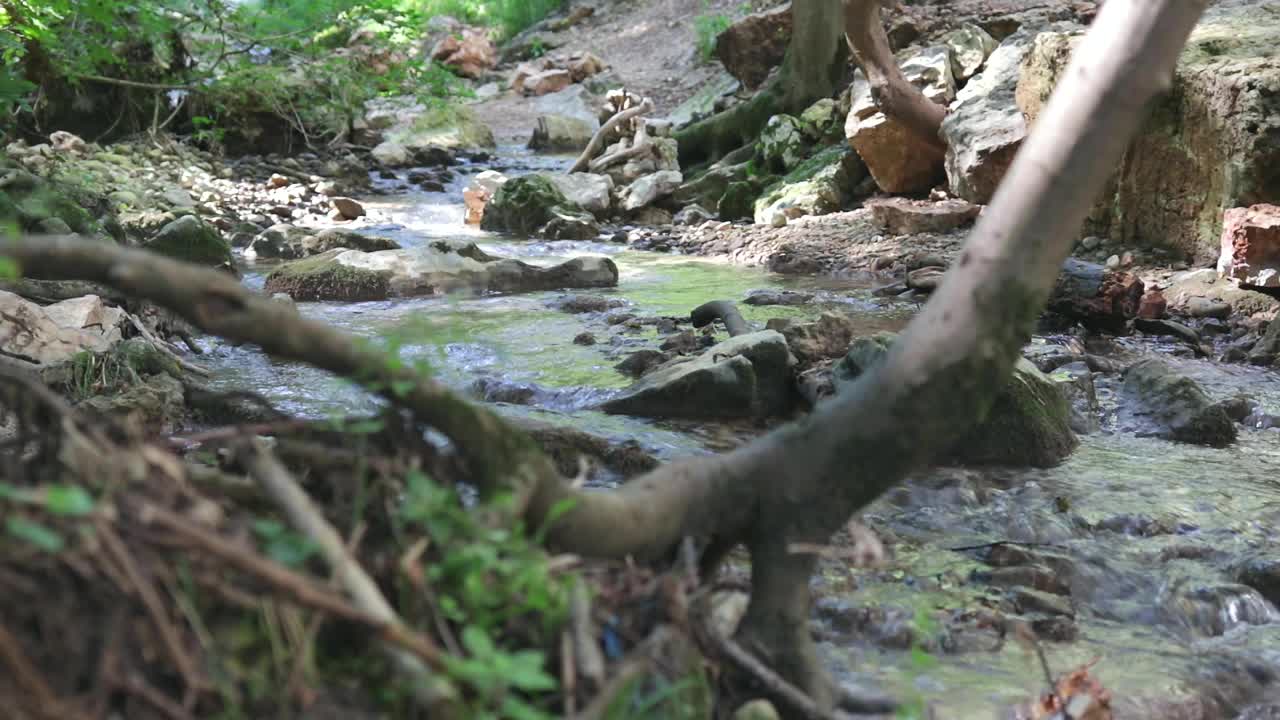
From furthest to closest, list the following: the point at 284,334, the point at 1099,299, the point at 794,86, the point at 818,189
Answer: the point at 794,86 < the point at 818,189 < the point at 1099,299 < the point at 284,334

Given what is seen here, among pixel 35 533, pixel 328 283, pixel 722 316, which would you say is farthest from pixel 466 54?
pixel 35 533

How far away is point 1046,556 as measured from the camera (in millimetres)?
3799

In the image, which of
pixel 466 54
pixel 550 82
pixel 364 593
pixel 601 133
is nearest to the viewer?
pixel 364 593

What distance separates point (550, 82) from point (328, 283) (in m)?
16.2

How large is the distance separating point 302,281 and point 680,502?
798 centimetres

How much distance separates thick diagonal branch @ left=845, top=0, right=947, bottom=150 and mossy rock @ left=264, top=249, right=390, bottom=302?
17.6ft

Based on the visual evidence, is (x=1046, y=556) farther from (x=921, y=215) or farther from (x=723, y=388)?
(x=921, y=215)

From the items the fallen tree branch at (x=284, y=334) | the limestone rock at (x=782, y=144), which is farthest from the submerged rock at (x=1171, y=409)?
the limestone rock at (x=782, y=144)

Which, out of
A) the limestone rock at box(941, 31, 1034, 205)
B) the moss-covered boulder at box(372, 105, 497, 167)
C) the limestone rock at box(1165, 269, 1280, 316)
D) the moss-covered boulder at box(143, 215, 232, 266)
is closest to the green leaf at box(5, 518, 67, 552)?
the limestone rock at box(1165, 269, 1280, 316)

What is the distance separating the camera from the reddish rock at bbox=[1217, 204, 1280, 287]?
23.7 feet

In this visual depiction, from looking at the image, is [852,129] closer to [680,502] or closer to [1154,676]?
[1154,676]

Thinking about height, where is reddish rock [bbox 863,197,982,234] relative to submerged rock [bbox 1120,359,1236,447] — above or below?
above

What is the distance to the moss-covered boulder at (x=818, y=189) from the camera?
12773 millimetres

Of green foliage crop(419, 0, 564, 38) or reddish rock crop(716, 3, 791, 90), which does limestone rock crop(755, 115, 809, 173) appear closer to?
reddish rock crop(716, 3, 791, 90)
